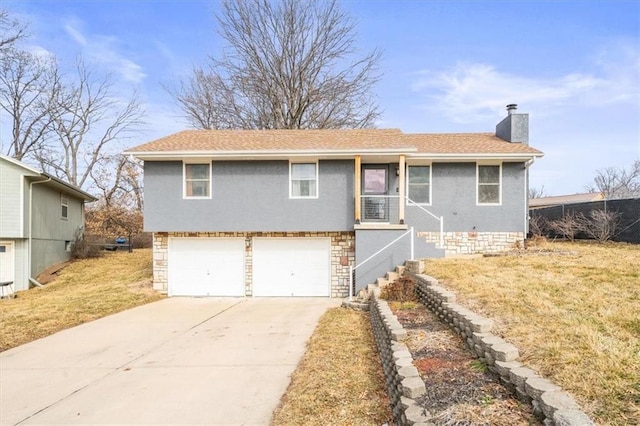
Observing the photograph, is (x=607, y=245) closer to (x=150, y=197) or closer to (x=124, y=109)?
(x=150, y=197)

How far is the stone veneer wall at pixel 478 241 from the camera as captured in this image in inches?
510

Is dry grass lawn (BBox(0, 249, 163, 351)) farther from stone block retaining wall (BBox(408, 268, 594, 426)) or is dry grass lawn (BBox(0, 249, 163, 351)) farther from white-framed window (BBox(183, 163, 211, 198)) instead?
stone block retaining wall (BBox(408, 268, 594, 426))

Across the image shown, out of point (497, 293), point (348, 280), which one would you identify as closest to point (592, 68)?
point (348, 280)

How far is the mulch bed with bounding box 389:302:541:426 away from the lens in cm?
313

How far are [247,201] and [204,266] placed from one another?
2.68 m

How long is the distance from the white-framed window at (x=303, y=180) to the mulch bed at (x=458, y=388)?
24.9 ft

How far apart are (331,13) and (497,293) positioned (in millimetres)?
23088

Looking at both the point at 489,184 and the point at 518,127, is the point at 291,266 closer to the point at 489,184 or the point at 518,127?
the point at 489,184

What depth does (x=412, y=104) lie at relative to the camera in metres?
22.5

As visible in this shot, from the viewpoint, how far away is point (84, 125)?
28.9 metres

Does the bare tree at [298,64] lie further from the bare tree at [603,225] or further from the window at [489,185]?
the bare tree at [603,225]

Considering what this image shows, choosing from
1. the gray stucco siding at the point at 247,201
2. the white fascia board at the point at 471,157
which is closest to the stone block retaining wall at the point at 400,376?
the gray stucco siding at the point at 247,201

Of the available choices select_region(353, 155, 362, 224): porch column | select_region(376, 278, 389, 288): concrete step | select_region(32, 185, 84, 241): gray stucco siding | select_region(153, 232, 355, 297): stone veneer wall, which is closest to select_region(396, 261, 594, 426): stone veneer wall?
select_region(376, 278, 389, 288): concrete step

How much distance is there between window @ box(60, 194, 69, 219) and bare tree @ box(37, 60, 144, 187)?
11.9 metres
